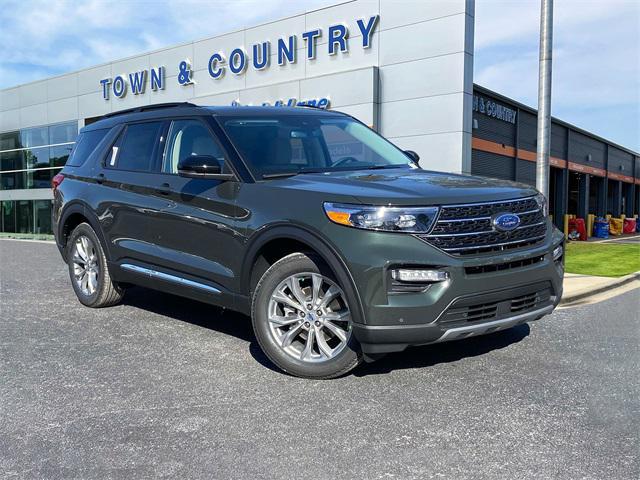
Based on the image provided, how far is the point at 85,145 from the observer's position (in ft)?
22.6

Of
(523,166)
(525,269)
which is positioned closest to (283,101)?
(523,166)

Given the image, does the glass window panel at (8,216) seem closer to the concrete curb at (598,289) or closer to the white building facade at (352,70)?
the white building facade at (352,70)

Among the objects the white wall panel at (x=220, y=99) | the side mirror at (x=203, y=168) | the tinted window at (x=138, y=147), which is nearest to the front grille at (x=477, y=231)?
the side mirror at (x=203, y=168)

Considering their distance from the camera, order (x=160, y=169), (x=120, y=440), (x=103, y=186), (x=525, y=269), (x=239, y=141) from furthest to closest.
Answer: (x=103, y=186) < (x=160, y=169) < (x=239, y=141) < (x=525, y=269) < (x=120, y=440)

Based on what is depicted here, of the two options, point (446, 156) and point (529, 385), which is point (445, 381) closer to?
point (529, 385)

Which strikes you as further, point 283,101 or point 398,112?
point 283,101

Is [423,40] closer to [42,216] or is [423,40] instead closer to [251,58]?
[251,58]

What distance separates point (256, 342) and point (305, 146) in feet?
5.59

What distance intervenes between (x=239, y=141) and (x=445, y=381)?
2.38 m

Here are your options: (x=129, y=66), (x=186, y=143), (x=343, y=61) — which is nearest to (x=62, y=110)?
(x=129, y=66)

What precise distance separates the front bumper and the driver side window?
1.73 meters

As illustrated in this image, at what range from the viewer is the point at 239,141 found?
4855 millimetres

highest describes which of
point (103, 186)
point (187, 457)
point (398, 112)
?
point (398, 112)

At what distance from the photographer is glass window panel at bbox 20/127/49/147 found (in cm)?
2648
